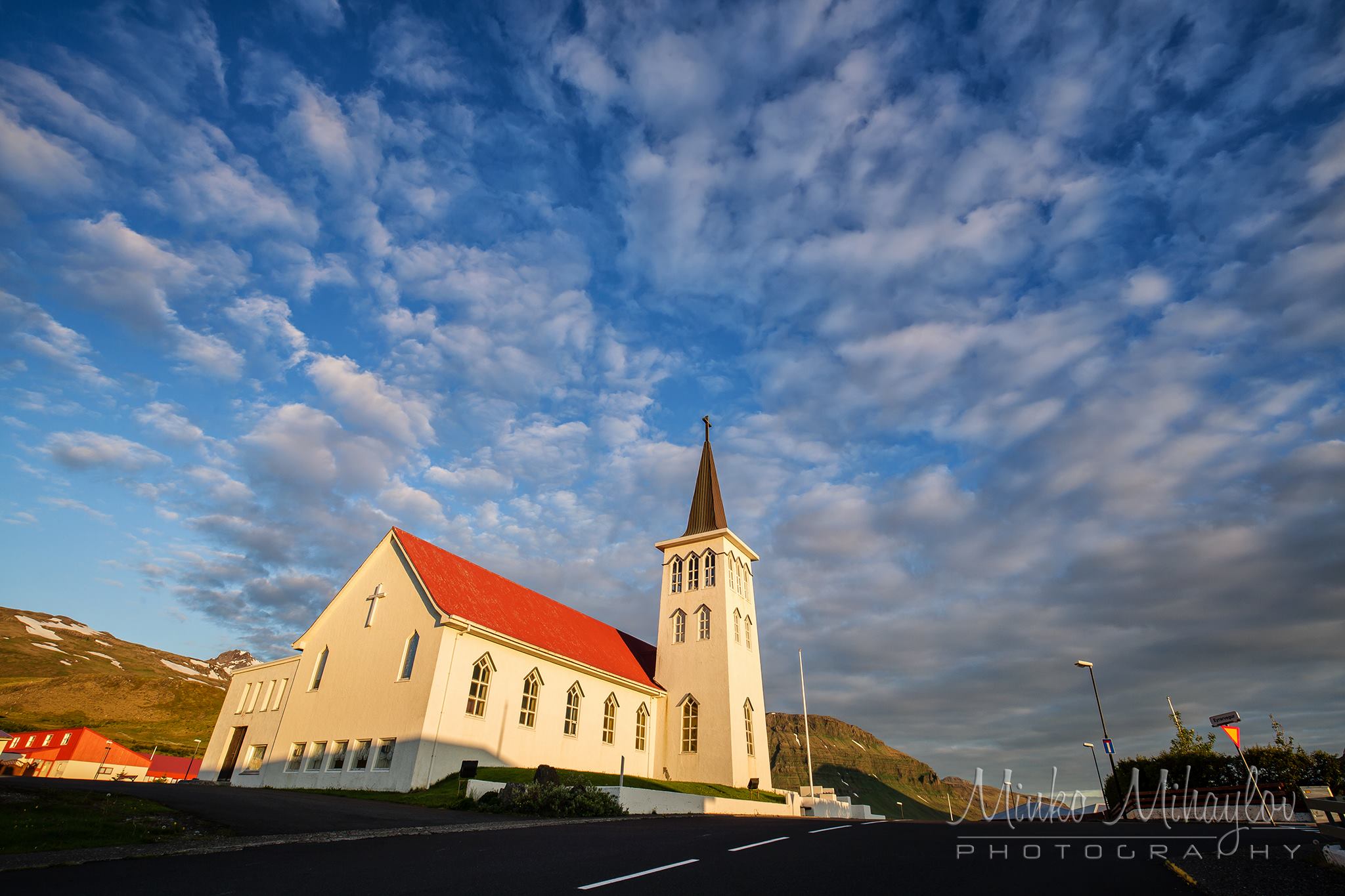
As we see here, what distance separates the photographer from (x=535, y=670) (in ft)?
96.9

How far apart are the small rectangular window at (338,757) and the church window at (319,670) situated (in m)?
3.46

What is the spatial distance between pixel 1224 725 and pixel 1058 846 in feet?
38.0

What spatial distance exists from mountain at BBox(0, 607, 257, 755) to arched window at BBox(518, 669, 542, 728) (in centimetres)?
10368

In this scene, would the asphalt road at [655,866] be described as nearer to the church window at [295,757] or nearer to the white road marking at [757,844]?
the white road marking at [757,844]

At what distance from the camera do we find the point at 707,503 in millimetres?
46281

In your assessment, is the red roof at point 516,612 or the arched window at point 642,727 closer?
the red roof at point 516,612

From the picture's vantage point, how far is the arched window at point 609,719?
3366 cm

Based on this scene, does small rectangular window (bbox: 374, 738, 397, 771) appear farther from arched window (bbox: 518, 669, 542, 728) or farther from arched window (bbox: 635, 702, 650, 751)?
arched window (bbox: 635, 702, 650, 751)

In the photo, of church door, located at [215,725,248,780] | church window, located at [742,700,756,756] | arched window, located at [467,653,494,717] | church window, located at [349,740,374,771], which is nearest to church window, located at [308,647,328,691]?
church window, located at [349,740,374,771]

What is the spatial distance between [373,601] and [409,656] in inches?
169

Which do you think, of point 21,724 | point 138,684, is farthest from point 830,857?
point 138,684

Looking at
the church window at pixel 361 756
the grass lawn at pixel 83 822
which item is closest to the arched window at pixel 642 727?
the church window at pixel 361 756

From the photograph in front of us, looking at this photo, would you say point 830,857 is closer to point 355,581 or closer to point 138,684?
point 355,581

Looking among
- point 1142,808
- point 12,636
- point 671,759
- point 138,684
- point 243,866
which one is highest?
point 12,636
